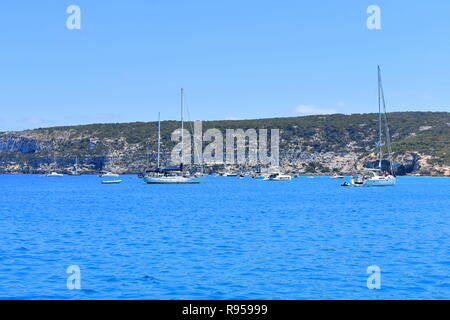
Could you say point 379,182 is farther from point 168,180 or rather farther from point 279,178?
point 279,178

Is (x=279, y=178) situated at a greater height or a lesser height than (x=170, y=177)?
lesser

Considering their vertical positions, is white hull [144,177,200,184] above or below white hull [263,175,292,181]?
above

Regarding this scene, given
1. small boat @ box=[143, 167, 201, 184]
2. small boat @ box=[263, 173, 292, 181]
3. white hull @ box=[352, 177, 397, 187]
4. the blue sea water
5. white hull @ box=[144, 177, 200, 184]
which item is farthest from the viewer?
small boat @ box=[263, 173, 292, 181]

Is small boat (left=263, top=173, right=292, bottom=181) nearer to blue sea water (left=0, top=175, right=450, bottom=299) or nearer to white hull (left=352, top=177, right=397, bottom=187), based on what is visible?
white hull (left=352, top=177, right=397, bottom=187)

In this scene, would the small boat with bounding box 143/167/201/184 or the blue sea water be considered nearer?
the blue sea water

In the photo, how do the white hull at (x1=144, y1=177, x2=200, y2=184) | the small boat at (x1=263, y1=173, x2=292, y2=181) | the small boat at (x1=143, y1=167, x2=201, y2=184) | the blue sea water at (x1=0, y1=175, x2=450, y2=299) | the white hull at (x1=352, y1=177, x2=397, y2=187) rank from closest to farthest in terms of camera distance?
the blue sea water at (x1=0, y1=175, x2=450, y2=299) → the white hull at (x1=352, y1=177, x2=397, y2=187) → the white hull at (x1=144, y1=177, x2=200, y2=184) → the small boat at (x1=143, y1=167, x2=201, y2=184) → the small boat at (x1=263, y1=173, x2=292, y2=181)

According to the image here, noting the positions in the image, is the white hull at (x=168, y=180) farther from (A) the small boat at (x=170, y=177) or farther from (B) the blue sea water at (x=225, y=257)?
(B) the blue sea water at (x=225, y=257)

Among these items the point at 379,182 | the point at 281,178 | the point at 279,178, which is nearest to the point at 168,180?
the point at 379,182

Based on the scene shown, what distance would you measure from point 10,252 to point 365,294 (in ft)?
57.4

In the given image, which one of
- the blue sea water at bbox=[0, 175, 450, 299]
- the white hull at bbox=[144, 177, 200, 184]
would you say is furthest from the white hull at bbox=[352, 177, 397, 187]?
the blue sea water at bbox=[0, 175, 450, 299]

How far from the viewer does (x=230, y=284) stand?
1944 centimetres

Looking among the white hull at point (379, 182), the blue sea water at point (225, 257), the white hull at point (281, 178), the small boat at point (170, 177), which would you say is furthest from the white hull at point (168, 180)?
the blue sea water at point (225, 257)

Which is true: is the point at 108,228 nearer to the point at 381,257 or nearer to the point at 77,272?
the point at 77,272

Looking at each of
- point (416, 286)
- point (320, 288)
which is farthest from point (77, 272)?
point (416, 286)
